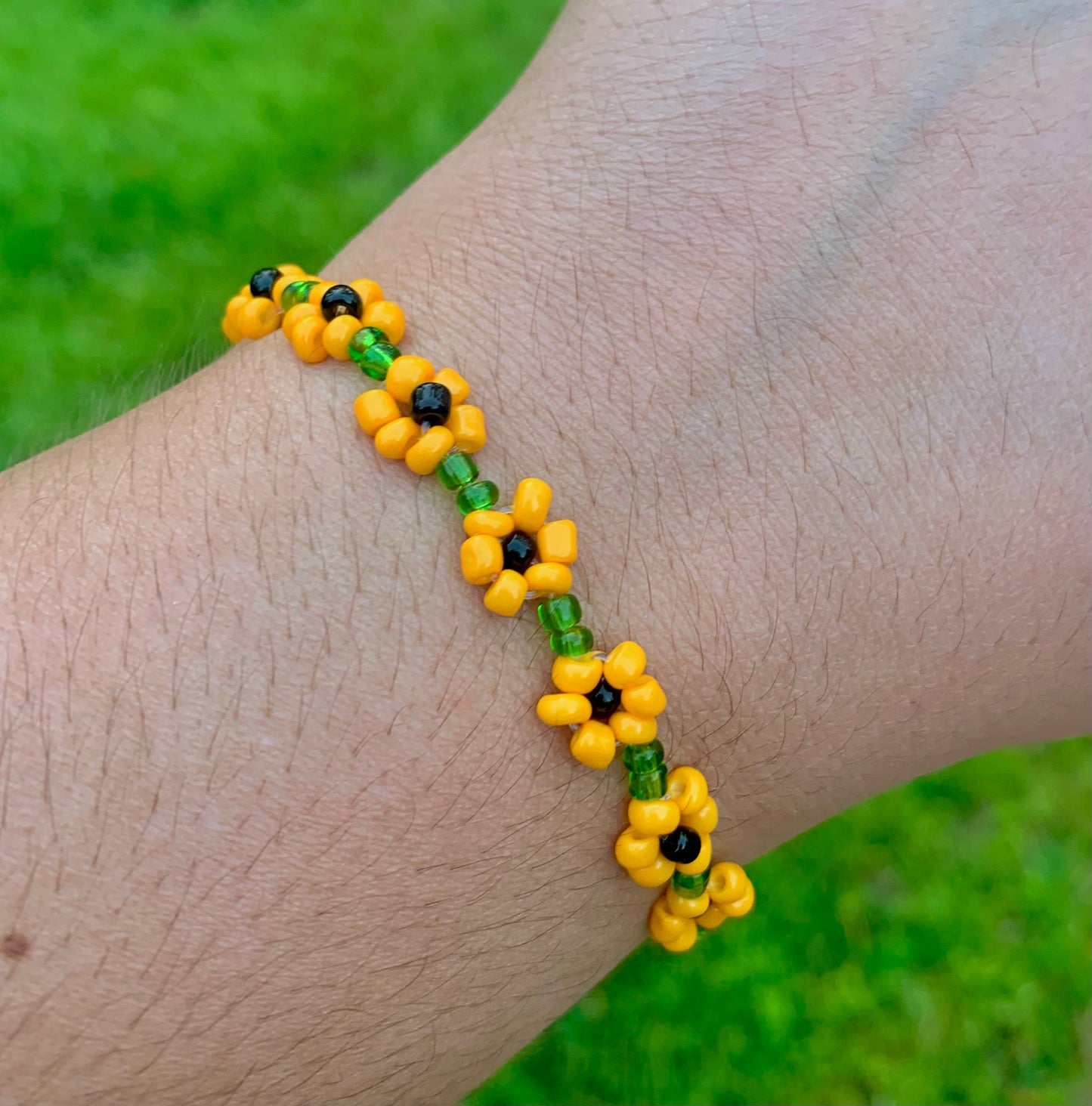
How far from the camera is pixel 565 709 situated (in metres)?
1.18

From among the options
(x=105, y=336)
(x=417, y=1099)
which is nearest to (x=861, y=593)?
(x=417, y=1099)

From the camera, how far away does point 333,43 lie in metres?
2.78

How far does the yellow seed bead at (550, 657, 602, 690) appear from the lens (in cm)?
118

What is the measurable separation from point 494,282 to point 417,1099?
1.11m

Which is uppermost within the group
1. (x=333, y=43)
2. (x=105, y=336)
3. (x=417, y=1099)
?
(x=333, y=43)

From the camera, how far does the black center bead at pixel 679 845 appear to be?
125 centimetres

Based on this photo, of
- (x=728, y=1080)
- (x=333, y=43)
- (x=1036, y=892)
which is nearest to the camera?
(x=728, y=1080)

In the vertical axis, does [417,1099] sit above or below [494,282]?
below

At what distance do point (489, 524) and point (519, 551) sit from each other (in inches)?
2.0

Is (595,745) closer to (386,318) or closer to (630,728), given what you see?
(630,728)

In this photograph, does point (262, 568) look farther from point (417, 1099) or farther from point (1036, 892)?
point (1036, 892)

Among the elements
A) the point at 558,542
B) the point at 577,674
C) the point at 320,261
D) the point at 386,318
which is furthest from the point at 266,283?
the point at 320,261

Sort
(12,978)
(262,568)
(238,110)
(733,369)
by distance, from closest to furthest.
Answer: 1. (12,978)
2. (262,568)
3. (733,369)
4. (238,110)

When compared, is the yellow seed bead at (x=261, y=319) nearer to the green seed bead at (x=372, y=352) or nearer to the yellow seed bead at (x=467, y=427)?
the green seed bead at (x=372, y=352)
